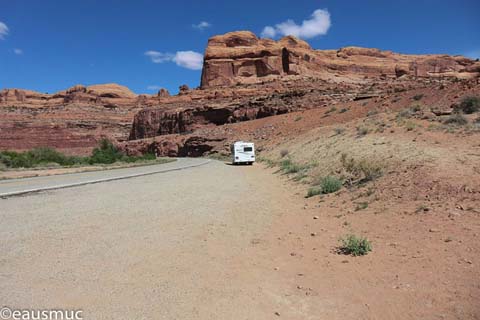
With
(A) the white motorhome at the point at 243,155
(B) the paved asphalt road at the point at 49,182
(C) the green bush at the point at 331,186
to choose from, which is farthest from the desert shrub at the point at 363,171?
(A) the white motorhome at the point at 243,155

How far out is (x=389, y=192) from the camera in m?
8.09

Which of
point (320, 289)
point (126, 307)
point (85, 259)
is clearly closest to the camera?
point (126, 307)

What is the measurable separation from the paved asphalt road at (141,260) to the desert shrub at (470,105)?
15.0 m

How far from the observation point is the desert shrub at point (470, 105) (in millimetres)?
18487

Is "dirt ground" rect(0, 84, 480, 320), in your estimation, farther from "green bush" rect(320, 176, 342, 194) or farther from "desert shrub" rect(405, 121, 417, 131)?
"desert shrub" rect(405, 121, 417, 131)

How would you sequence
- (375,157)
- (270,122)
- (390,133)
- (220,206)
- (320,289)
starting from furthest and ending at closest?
(270,122), (390,133), (375,157), (220,206), (320,289)

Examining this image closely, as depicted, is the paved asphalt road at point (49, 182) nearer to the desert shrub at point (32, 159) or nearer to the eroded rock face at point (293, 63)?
the desert shrub at point (32, 159)

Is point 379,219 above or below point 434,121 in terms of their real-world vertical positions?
below

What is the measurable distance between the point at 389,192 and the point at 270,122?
146 feet

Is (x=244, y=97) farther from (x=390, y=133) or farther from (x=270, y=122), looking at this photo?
(x=390, y=133)

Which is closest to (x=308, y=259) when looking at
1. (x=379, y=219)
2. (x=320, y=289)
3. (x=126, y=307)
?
(x=320, y=289)

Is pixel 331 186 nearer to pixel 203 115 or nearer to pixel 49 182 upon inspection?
pixel 49 182

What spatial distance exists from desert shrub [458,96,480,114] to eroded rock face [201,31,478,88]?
210ft

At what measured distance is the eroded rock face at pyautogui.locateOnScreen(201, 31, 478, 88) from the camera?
283 ft
